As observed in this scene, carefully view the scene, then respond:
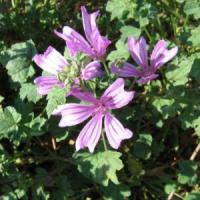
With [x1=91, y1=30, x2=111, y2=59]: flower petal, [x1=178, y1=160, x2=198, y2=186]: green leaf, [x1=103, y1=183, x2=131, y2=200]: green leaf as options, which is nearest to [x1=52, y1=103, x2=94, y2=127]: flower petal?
[x1=91, y1=30, x2=111, y2=59]: flower petal

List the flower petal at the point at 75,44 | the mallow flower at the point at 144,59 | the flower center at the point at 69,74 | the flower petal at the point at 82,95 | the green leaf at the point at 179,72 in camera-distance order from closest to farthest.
A: the flower center at the point at 69,74, the flower petal at the point at 82,95, the flower petal at the point at 75,44, the mallow flower at the point at 144,59, the green leaf at the point at 179,72

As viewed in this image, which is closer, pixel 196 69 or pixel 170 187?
pixel 196 69

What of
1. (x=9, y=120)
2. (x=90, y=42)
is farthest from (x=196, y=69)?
(x=9, y=120)

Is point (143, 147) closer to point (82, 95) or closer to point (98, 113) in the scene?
point (98, 113)

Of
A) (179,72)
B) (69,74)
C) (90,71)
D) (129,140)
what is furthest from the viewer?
(129,140)

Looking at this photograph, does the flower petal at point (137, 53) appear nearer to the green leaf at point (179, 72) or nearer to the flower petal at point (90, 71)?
the green leaf at point (179, 72)

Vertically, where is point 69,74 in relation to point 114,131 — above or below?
above

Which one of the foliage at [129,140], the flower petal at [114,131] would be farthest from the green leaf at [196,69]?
the flower petal at [114,131]
